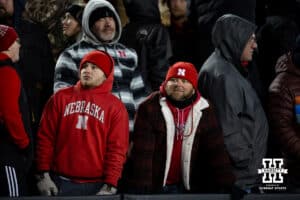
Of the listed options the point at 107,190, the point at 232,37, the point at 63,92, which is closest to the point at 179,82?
the point at 232,37

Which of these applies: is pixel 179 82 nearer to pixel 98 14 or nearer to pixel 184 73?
pixel 184 73

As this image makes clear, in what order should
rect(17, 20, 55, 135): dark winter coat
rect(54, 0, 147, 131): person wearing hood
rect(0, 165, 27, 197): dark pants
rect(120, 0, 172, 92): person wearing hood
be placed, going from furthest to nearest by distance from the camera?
rect(120, 0, 172, 92): person wearing hood
rect(17, 20, 55, 135): dark winter coat
rect(54, 0, 147, 131): person wearing hood
rect(0, 165, 27, 197): dark pants

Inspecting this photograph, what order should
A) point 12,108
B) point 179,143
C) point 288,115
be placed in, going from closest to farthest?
point 12,108
point 179,143
point 288,115

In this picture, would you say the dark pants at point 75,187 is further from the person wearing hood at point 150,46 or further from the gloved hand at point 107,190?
the person wearing hood at point 150,46

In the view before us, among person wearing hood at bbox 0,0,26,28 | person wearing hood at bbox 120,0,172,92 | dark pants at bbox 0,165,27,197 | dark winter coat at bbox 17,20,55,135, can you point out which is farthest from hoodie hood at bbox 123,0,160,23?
dark pants at bbox 0,165,27,197

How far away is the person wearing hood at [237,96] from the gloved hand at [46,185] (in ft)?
4.79

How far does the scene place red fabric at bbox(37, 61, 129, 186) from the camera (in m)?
5.64

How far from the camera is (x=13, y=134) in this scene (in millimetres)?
5547

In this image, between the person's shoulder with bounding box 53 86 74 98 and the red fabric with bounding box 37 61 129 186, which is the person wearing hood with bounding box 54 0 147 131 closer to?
the person's shoulder with bounding box 53 86 74 98

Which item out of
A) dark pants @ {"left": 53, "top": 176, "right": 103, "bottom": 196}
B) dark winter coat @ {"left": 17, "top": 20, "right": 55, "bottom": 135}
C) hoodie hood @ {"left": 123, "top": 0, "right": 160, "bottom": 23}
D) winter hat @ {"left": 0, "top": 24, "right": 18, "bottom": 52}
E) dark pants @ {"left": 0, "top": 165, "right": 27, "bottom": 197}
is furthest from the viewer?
hoodie hood @ {"left": 123, "top": 0, "right": 160, "bottom": 23}

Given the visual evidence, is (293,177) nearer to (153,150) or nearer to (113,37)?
(153,150)

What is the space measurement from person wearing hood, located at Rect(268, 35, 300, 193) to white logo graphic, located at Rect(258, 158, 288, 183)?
0.06 metres

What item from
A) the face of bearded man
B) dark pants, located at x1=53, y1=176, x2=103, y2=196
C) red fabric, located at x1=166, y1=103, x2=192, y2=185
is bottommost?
dark pants, located at x1=53, y1=176, x2=103, y2=196

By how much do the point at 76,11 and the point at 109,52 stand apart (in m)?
0.62
